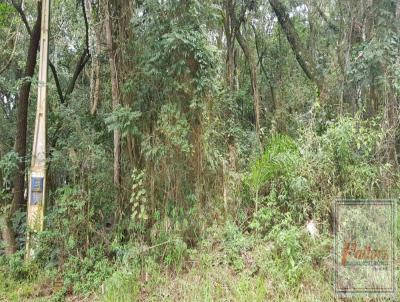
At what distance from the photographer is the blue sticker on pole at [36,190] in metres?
4.68

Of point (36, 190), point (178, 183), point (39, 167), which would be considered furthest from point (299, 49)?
point (36, 190)

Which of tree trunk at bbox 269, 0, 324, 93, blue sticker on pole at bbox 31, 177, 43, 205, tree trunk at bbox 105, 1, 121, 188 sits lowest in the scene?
blue sticker on pole at bbox 31, 177, 43, 205

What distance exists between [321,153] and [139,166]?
223cm

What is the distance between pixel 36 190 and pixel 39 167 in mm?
304

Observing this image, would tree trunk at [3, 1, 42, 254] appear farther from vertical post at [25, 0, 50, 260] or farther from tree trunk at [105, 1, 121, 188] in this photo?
tree trunk at [105, 1, 121, 188]

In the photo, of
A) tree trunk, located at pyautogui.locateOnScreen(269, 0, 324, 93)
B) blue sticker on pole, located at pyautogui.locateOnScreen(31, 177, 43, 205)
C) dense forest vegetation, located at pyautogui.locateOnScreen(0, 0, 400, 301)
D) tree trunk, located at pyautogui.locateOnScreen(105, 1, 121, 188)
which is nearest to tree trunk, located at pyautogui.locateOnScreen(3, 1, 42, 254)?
dense forest vegetation, located at pyautogui.locateOnScreen(0, 0, 400, 301)

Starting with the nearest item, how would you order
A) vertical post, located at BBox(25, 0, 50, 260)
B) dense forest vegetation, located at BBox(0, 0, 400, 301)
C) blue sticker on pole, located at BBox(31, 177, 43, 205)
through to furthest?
dense forest vegetation, located at BBox(0, 0, 400, 301) < vertical post, located at BBox(25, 0, 50, 260) < blue sticker on pole, located at BBox(31, 177, 43, 205)

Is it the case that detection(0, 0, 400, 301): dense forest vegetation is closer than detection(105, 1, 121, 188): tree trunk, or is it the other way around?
detection(0, 0, 400, 301): dense forest vegetation

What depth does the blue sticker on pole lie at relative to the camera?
4676mm

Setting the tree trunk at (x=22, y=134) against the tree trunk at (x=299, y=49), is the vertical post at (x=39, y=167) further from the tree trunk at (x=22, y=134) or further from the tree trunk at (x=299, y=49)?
the tree trunk at (x=299, y=49)

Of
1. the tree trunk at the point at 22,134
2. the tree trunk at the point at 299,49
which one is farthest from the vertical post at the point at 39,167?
the tree trunk at the point at 299,49

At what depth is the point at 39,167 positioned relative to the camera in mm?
4734

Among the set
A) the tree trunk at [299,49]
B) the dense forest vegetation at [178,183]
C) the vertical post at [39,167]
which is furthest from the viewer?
the tree trunk at [299,49]

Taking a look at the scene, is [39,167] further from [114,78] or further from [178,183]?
[178,183]
